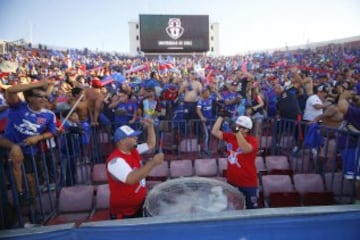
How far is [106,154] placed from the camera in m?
7.54

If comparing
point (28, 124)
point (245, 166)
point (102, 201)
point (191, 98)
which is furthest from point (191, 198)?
point (191, 98)

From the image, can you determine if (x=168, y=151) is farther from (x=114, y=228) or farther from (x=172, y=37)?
(x=172, y=37)

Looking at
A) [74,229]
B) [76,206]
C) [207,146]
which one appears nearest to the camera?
[74,229]

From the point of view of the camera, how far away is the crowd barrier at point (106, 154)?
4.46 meters

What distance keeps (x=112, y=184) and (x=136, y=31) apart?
37.2 meters

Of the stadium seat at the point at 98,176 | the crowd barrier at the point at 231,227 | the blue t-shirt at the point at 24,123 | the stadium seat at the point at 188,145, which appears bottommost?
the stadium seat at the point at 98,176

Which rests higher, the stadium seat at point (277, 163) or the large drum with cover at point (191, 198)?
the large drum with cover at point (191, 198)

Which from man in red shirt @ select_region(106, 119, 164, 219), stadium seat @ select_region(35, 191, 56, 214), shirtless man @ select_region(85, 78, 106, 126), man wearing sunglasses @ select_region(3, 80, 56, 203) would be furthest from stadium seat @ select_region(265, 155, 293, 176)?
man wearing sunglasses @ select_region(3, 80, 56, 203)

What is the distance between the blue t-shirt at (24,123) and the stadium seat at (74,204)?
0.90 meters

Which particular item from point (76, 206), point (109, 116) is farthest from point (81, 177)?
point (109, 116)

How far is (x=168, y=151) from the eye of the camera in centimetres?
858

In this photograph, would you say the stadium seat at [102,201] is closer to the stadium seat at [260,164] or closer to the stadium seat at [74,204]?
the stadium seat at [74,204]

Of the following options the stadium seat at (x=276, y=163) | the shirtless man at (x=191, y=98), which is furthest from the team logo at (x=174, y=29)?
the stadium seat at (x=276, y=163)

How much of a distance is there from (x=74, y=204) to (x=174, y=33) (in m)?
29.0
